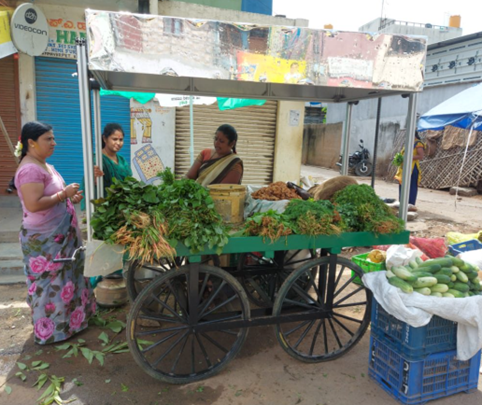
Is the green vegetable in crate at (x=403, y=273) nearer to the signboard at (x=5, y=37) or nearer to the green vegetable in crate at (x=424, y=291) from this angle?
the green vegetable in crate at (x=424, y=291)

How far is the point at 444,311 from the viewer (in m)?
2.48

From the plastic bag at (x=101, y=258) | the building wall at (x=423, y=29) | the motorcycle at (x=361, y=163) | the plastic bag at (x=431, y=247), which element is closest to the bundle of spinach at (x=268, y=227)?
the plastic bag at (x=101, y=258)

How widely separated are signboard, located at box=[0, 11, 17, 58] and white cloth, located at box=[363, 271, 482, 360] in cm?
648

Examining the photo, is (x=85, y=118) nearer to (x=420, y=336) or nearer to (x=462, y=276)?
(x=420, y=336)

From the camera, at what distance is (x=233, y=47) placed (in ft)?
8.16

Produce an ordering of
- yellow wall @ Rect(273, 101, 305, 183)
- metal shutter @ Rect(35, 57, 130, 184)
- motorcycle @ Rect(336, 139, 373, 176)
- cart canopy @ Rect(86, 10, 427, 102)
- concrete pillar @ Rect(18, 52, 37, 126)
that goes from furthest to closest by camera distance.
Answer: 1. motorcycle @ Rect(336, 139, 373, 176)
2. yellow wall @ Rect(273, 101, 305, 183)
3. metal shutter @ Rect(35, 57, 130, 184)
4. concrete pillar @ Rect(18, 52, 37, 126)
5. cart canopy @ Rect(86, 10, 427, 102)

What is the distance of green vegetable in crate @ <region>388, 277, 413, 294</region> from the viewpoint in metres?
2.52

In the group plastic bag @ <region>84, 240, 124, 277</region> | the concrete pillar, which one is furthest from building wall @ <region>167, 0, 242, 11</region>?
plastic bag @ <region>84, 240, 124, 277</region>

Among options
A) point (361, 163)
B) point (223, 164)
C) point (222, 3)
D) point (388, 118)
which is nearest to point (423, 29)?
point (388, 118)

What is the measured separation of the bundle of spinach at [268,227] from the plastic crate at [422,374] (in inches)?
44.7

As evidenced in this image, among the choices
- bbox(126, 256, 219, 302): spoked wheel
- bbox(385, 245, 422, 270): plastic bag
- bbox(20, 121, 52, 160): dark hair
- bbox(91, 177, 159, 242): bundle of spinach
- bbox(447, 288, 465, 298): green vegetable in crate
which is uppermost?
bbox(20, 121, 52, 160): dark hair

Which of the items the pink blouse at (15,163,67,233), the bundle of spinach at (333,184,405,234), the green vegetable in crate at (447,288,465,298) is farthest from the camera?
the bundle of spinach at (333,184,405,234)

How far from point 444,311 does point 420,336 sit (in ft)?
0.76

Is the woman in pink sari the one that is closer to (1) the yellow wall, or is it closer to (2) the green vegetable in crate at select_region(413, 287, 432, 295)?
(2) the green vegetable in crate at select_region(413, 287, 432, 295)
